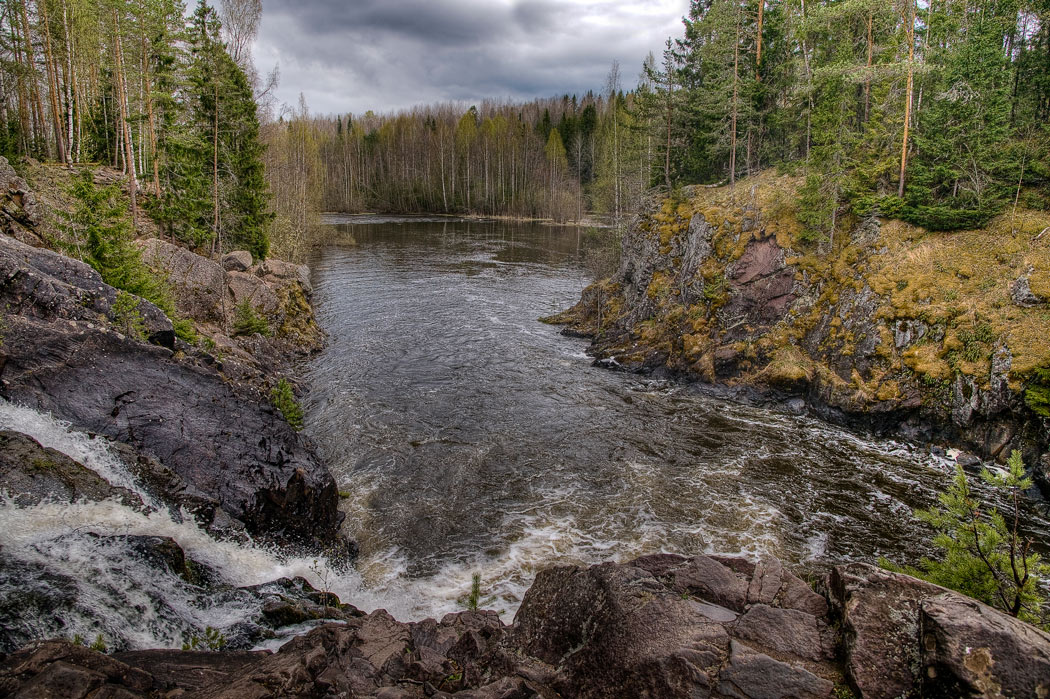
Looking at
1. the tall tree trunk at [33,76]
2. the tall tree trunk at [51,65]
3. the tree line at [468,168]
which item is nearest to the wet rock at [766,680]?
the tall tree trunk at [51,65]

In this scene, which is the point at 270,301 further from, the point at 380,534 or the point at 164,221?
the point at 380,534

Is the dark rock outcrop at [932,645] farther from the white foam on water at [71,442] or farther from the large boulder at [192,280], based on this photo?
the large boulder at [192,280]

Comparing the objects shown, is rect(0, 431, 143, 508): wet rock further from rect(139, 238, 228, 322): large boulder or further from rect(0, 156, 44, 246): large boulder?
rect(139, 238, 228, 322): large boulder

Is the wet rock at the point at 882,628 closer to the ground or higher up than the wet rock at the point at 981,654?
closer to the ground

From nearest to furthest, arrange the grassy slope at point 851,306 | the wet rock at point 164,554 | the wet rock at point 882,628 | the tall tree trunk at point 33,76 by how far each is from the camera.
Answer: the wet rock at point 882,628 < the wet rock at point 164,554 < the grassy slope at point 851,306 < the tall tree trunk at point 33,76

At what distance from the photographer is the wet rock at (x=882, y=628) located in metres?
5.36

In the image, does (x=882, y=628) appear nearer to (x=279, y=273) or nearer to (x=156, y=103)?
(x=279, y=273)

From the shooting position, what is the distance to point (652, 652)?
6211mm

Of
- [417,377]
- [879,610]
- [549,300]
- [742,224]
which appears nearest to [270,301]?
[417,377]

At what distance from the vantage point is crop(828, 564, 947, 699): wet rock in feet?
17.6

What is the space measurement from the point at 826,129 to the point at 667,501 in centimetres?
1856

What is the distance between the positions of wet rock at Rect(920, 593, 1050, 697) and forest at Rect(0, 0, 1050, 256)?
770 inches

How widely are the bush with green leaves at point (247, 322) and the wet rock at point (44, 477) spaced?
1371 cm

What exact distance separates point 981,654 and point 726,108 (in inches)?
1199
